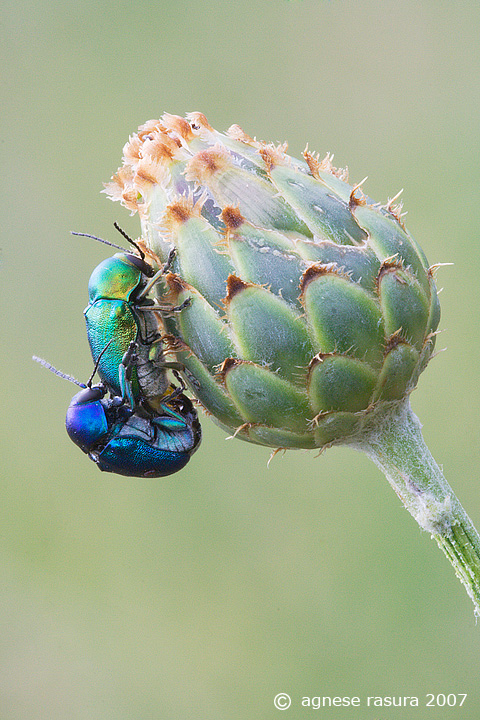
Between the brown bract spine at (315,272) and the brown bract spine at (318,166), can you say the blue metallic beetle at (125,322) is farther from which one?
the brown bract spine at (318,166)

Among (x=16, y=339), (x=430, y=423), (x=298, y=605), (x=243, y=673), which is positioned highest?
(x=16, y=339)

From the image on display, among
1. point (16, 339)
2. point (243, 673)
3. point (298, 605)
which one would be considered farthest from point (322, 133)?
point (243, 673)

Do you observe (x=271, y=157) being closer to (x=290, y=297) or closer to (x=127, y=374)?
(x=290, y=297)

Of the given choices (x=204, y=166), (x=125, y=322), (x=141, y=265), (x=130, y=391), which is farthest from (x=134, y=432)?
(x=204, y=166)

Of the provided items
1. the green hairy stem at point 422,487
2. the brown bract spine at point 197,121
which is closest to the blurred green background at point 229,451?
the green hairy stem at point 422,487

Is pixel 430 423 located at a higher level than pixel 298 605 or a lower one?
higher

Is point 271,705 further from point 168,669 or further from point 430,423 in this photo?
point 430,423
